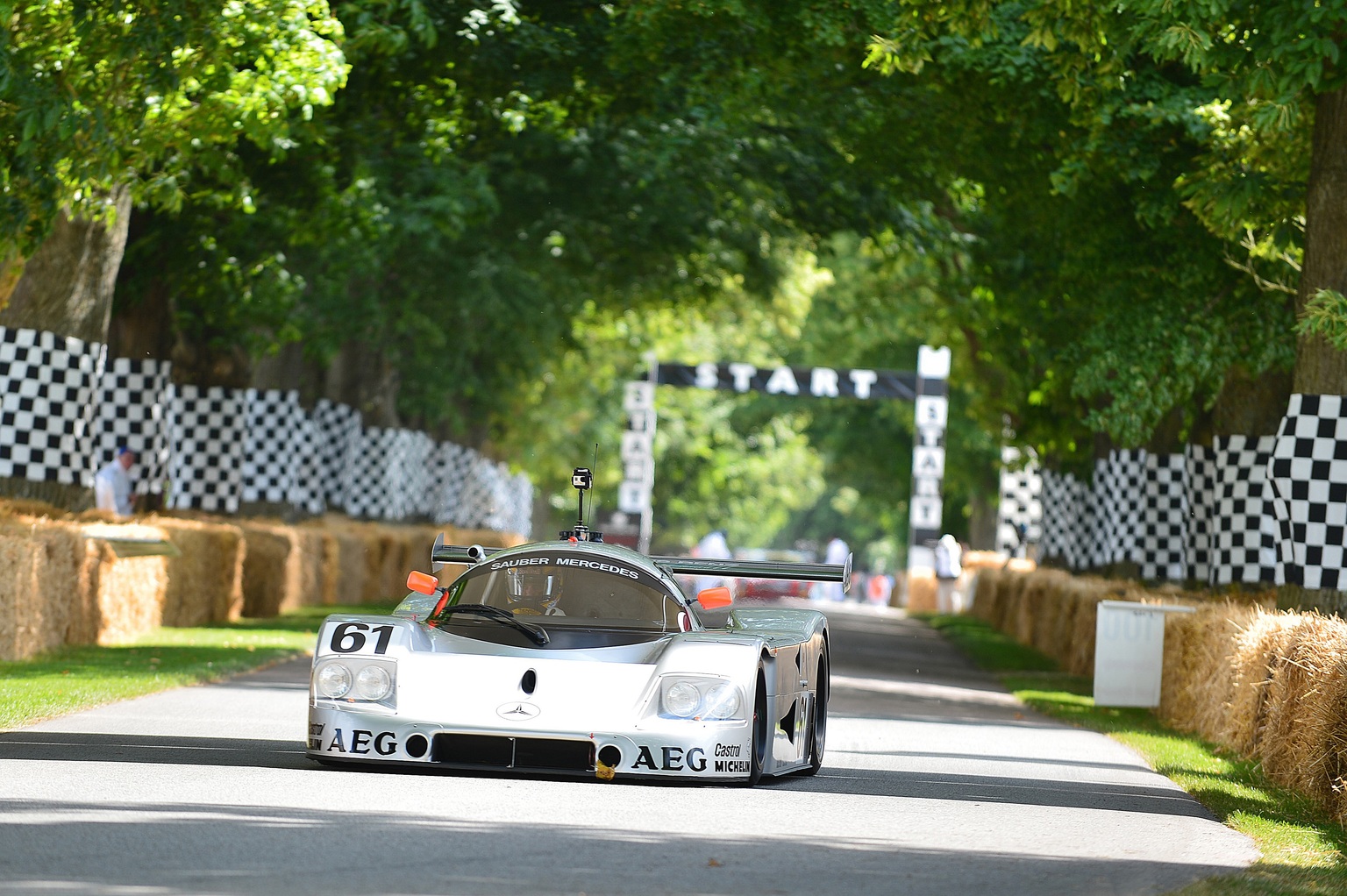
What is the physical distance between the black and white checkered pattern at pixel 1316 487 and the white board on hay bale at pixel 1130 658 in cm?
337

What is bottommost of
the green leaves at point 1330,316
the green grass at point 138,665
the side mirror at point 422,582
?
the green grass at point 138,665

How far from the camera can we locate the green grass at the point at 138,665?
1352 cm

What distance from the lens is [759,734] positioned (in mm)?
10625

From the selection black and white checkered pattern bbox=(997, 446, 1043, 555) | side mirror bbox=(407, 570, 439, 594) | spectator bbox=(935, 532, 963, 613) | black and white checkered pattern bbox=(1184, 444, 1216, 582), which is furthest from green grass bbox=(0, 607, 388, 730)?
black and white checkered pattern bbox=(997, 446, 1043, 555)

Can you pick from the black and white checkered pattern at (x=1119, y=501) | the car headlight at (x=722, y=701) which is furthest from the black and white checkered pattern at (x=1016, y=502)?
the car headlight at (x=722, y=701)

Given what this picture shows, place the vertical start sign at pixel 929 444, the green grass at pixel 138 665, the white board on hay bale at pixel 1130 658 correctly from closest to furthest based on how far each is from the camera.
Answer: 1. the green grass at pixel 138 665
2. the white board on hay bale at pixel 1130 658
3. the vertical start sign at pixel 929 444

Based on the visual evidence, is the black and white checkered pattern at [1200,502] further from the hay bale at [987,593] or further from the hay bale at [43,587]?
the hay bale at [43,587]

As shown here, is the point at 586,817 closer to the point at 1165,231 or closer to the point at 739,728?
the point at 739,728

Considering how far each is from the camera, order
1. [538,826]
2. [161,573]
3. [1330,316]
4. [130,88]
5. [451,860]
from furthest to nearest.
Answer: [161,573]
[130,88]
[1330,316]
[538,826]
[451,860]

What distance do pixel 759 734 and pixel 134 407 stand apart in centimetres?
1861

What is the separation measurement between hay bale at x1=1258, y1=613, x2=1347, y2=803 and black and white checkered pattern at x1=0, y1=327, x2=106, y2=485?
12.4 metres

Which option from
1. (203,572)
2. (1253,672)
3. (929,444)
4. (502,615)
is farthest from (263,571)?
(929,444)

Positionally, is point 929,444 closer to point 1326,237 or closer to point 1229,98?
point 1229,98

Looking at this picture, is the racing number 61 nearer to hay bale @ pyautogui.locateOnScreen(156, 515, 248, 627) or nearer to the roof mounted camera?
the roof mounted camera
